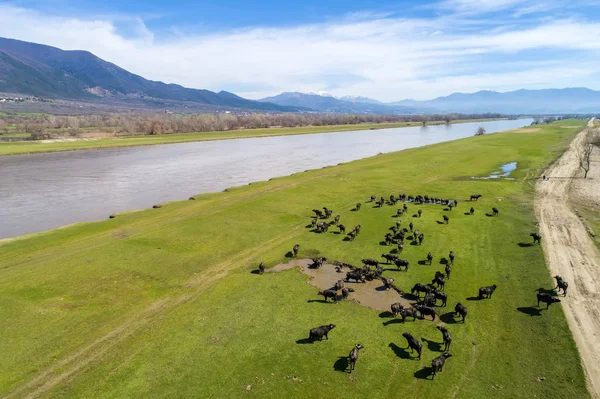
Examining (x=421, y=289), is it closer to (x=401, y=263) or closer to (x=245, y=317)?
(x=401, y=263)

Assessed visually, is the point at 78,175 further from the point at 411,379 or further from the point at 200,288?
the point at 411,379

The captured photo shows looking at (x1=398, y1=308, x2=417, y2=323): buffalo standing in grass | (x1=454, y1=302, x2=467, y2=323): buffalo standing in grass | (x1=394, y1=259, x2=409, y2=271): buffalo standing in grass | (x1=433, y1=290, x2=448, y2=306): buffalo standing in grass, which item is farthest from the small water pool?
(x1=398, y1=308, x2=417, y2=323): buffalo standing in grass

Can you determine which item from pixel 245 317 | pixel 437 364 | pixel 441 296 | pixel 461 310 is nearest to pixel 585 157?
pixel 441 296

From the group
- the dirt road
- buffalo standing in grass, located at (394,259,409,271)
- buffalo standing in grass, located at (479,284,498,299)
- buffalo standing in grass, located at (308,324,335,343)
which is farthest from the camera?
buffalo standing in grass, located at (394,259,409,271)

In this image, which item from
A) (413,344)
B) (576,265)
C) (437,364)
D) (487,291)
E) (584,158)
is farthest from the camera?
(584,158)

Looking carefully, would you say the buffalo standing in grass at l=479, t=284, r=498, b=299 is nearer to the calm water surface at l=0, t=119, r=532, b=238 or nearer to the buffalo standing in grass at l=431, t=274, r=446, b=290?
the buffalo standing in grass at l=431, t=274, r=446, b=290

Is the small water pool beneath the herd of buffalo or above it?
beneath
